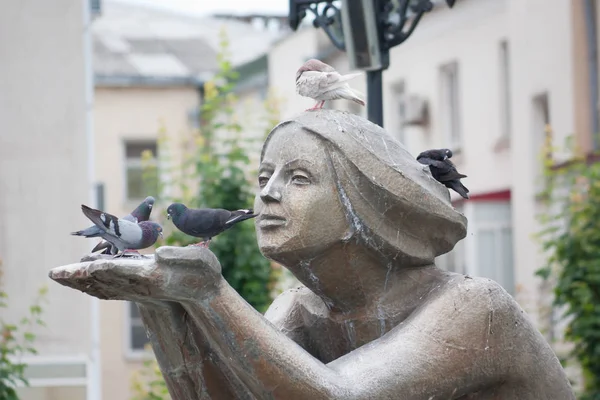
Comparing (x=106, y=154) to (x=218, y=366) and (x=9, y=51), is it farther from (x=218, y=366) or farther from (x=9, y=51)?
(x=218, y=366)

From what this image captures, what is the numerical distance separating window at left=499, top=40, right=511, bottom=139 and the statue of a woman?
22.1 m

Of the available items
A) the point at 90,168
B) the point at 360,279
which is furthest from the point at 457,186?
the point at 90,168

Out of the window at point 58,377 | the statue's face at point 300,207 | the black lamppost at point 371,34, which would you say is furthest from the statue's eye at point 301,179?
the window at point 58,377

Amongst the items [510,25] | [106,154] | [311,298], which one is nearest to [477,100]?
[510,25]

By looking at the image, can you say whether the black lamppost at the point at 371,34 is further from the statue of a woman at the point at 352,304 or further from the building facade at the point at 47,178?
the building facade at the point at 47,178

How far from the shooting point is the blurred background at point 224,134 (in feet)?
52.6

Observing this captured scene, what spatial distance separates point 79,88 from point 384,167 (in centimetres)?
1339

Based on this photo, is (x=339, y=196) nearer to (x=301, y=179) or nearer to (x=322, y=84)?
(x=301, y=179)

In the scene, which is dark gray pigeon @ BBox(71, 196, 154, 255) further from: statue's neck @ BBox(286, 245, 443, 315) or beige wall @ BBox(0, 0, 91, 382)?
beige wall @ BBox(0, 0, 91, 382)

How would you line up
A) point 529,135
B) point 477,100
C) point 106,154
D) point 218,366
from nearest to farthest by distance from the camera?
1. point 218,366
2. point 529,135
3. point 477,100
4. point 106,154

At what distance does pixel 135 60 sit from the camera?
37.6 m

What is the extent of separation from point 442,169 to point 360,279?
503mm

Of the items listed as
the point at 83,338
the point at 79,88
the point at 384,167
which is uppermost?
the point at 79,88

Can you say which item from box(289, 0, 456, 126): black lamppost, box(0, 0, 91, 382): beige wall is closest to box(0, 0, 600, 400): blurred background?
box(0, 0, 91, 382): beige wall
